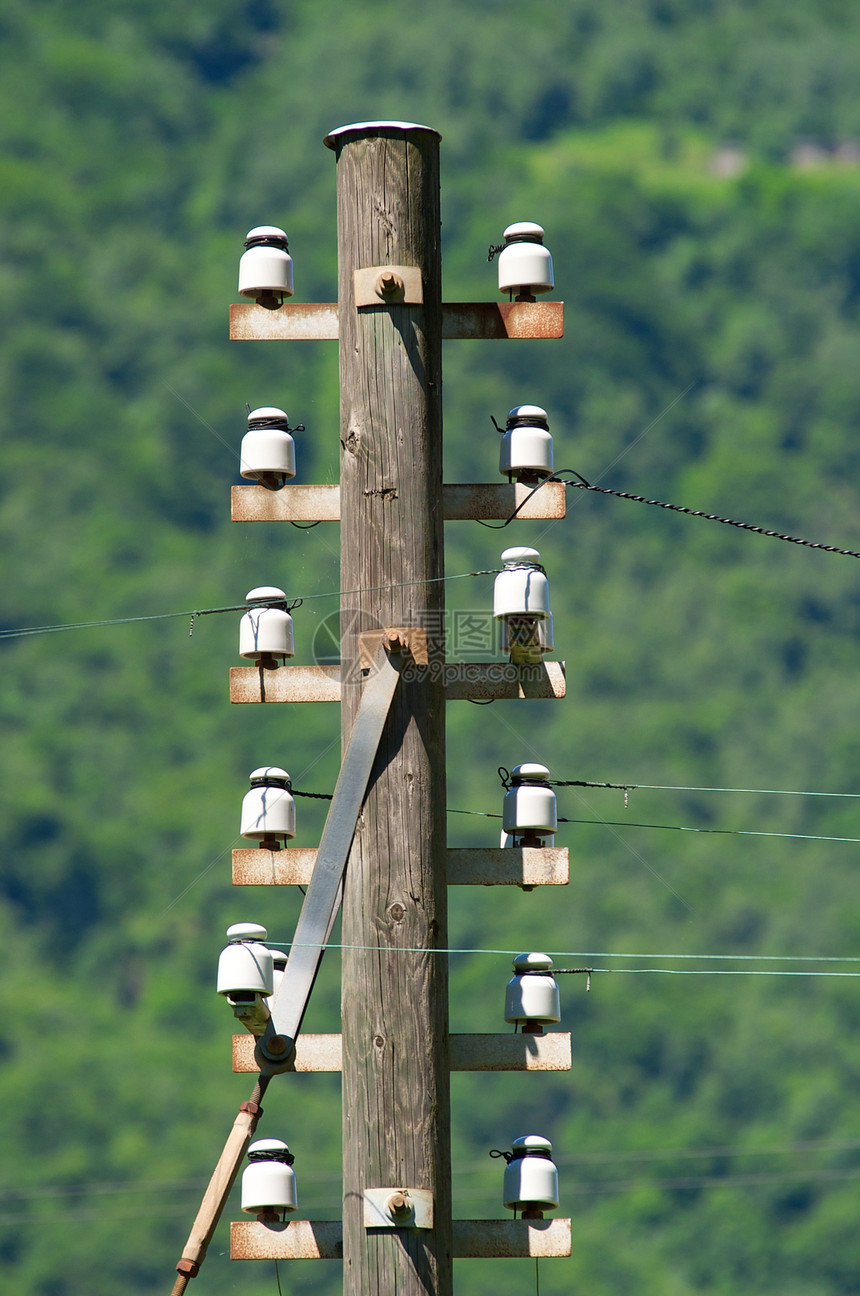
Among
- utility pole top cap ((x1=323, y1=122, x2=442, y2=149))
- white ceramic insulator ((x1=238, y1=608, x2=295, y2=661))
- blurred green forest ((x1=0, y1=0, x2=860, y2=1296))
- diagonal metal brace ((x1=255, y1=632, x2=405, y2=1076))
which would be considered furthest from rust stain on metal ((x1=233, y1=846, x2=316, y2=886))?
blurred green forest ((x1=0, y1=0, x2=860, y2=1296))

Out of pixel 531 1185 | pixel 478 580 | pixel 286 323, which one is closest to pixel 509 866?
pixel 531 1185

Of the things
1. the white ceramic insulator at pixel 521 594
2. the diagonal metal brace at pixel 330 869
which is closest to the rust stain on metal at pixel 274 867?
the diagonal metal brace at pixel 330 869

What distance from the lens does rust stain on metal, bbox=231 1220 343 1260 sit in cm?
678

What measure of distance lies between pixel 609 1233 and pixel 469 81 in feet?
318

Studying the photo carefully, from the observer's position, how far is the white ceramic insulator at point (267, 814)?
726 cm

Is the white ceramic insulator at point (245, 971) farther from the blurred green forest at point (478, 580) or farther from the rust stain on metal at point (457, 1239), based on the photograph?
the blurred green forest at point (478, 580)

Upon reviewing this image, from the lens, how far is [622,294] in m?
140

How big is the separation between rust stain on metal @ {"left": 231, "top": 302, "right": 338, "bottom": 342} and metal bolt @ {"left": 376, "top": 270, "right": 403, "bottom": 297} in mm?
231

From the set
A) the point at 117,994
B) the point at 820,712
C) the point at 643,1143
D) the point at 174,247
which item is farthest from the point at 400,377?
the point at 174,247

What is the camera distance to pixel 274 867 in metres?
7.12

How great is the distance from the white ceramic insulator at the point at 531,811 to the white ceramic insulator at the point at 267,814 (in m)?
0.71

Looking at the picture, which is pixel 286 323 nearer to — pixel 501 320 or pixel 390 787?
pixel 501 320

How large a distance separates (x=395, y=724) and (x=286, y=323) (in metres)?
1.41

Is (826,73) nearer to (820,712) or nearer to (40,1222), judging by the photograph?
(820,712)
